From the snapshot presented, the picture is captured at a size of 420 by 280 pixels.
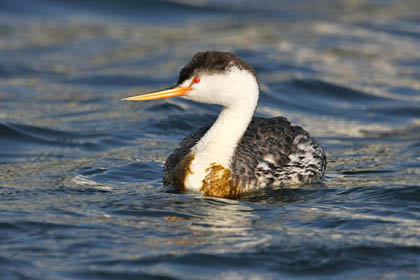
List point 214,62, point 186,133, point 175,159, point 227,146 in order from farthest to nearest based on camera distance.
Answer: point 186,133 < point 175,159 < point 227,146 < point 214,62

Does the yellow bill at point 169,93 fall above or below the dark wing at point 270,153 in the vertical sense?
above

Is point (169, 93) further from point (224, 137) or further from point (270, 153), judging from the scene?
point (270, 153)

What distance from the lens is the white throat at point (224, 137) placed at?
8586 millimetres

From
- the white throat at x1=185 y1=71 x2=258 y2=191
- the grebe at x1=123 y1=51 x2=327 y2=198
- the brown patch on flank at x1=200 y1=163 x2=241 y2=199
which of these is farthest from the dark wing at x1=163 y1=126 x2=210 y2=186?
the brown patch on flank at x1=200 y1=163 x2=241 y2=199

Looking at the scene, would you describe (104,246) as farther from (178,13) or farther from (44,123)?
(178,13)

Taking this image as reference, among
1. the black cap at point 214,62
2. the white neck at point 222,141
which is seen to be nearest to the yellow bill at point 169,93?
the black cap at point 214,62

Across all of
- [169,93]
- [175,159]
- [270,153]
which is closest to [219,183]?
[175,159]

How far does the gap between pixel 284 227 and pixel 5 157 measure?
16.4 feet

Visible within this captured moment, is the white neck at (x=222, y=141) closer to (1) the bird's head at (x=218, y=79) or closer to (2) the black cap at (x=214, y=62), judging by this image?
(1) the bird's head at (x=218, y=79)

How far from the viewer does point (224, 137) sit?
28.7 feet

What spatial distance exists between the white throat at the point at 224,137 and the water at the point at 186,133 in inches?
12.5

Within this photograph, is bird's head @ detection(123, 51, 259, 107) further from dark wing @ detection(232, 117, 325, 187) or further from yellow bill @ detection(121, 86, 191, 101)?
dark wing @ detection(232, 117, 325, 187)

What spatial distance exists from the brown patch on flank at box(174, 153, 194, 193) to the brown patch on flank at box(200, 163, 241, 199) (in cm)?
21

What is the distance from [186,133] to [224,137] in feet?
12.4
